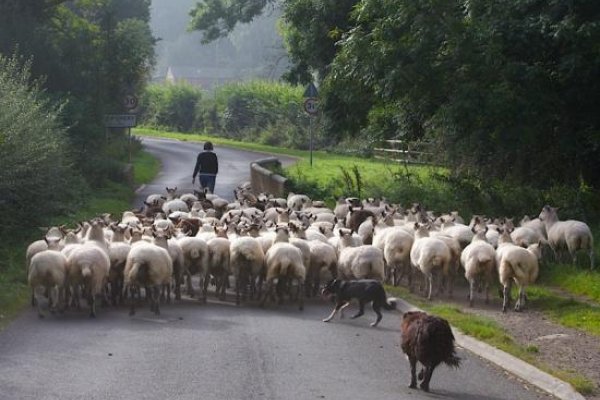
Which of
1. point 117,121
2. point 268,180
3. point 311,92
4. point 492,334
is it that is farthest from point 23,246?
point 117,121

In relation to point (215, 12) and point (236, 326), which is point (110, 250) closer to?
point (236, 326)

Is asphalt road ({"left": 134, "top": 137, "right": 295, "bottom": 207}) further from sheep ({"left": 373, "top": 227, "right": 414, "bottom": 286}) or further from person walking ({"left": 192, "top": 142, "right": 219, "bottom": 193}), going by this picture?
sheep ({"left": 373, "top": 227, "right": 414, "bottom": 286})

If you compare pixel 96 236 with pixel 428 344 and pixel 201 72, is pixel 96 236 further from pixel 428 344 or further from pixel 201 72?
pixel 201 72

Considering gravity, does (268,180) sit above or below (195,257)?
below

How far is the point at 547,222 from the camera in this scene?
2052 cm

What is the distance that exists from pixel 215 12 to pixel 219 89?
37.2 m

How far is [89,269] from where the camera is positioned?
14.9m

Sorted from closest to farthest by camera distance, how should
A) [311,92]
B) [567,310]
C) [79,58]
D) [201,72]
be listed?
[567,310]
[311,92]
[79,58]
[201,72]

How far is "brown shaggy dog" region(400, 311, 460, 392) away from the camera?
419 inches

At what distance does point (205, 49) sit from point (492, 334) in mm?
A: 148408

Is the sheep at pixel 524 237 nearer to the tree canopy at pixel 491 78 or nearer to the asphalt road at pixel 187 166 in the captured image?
the tree canopy at pixel 491 78

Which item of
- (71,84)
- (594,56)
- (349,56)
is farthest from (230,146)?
(594,56)

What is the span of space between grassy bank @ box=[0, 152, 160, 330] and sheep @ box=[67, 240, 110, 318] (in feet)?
3.31

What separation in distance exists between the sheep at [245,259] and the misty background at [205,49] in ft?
403
